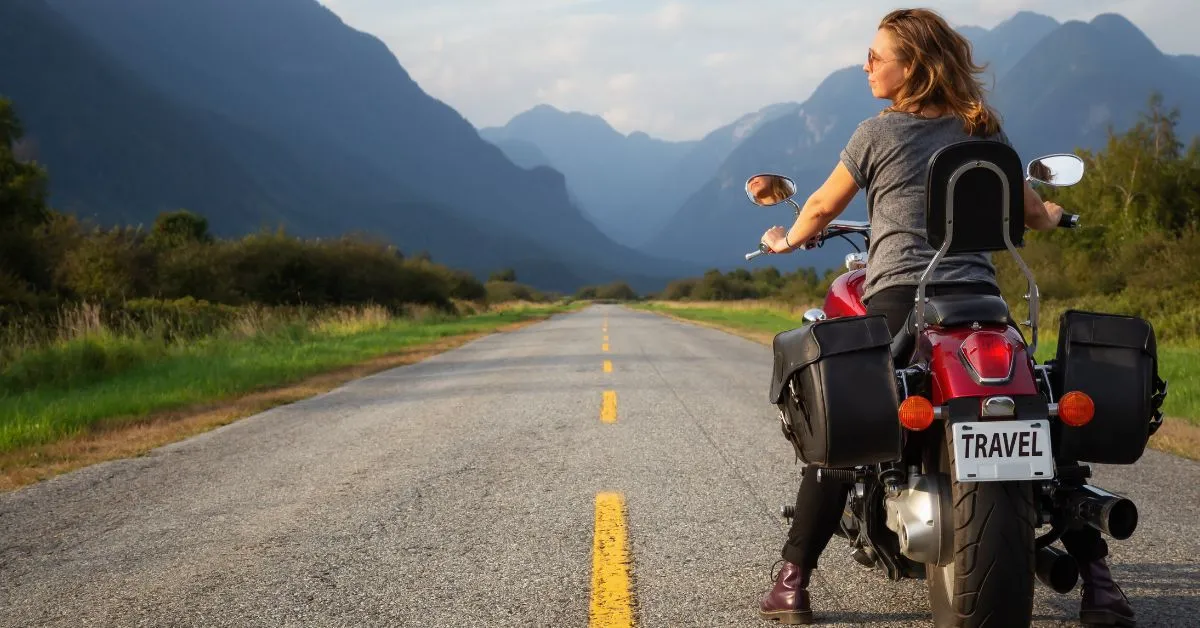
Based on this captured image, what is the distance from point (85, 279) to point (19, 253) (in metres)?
2.16

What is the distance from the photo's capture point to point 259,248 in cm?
3052

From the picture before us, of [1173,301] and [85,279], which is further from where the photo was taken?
[85,279]

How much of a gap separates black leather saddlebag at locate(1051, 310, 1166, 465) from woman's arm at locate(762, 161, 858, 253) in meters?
0.79

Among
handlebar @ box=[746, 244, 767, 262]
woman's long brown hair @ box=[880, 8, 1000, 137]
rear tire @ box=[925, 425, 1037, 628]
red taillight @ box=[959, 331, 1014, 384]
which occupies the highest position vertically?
woman's long brown hair @ box=[880, 8, 1000, 137]

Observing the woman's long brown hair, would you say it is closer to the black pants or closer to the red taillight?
the black pants

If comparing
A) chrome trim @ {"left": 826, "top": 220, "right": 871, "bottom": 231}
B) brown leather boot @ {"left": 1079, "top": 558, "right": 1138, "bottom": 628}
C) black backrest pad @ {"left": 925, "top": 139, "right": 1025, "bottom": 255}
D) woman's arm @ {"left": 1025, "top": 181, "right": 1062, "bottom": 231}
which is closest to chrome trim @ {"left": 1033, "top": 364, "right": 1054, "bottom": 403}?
black backrest pad @ {"left": 925, "top": 139, "right": 1025, "bottom": 255}

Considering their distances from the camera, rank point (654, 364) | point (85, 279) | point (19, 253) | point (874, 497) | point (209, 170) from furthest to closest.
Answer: point (209, 170) < point (85, 279) < point (19, 253) < point (654, 364) < point (874, 497)

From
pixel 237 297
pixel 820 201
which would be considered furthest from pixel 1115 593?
pixel 237 297

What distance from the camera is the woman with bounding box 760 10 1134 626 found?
110 inches

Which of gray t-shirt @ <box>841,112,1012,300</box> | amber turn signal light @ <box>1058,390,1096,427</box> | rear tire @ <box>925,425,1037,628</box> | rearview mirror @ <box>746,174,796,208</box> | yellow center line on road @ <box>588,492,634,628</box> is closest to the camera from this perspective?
rear tire @ <box>925,425,1037,628</box>

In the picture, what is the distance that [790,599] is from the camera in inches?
119

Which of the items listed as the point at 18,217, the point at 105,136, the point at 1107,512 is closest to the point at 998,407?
the point at 1107,512

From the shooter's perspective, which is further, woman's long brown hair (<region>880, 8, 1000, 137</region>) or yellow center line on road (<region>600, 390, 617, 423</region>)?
yellow center line on road (<region>600, 390, 617, 423</region>)

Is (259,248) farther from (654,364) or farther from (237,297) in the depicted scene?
(654,364)
